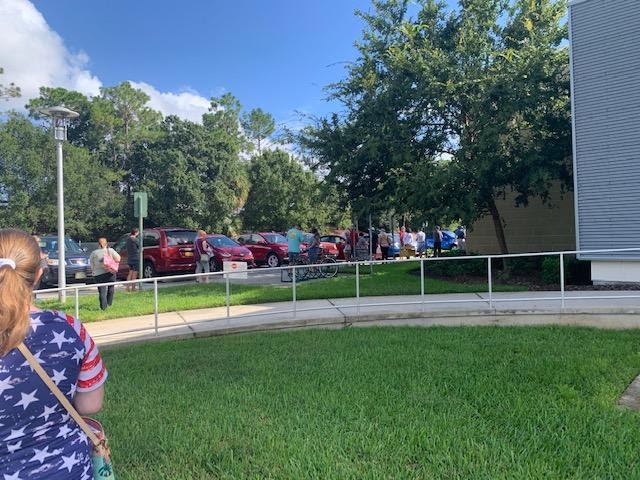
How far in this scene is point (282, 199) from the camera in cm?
4084

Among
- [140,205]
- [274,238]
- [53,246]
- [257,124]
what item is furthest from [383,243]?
[257,124]

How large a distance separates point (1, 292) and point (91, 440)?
27.5 inches

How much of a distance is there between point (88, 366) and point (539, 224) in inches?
→ 698

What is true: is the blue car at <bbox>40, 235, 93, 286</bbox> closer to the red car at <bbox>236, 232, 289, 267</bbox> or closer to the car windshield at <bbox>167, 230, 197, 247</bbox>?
the car windshield at <bbox>167, 230, 197, 247</bbox>

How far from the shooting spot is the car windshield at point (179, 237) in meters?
18.0

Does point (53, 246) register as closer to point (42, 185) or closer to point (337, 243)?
point (337, 243)

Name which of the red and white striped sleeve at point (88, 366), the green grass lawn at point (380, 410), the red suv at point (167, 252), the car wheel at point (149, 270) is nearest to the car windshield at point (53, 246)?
the red suv at point (167, 252)

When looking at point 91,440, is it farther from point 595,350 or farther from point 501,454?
point 595,350

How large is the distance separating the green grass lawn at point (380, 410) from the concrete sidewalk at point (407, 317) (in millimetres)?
1188

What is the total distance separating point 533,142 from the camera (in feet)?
44.5

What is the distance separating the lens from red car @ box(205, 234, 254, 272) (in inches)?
716

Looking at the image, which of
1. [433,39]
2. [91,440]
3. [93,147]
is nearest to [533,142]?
[433,39]

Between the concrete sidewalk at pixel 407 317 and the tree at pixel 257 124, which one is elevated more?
the tree at pixel 257 124

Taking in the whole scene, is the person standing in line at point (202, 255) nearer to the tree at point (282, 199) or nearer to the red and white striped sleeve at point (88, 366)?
the red and white striped sleeve at point (88, 366)
